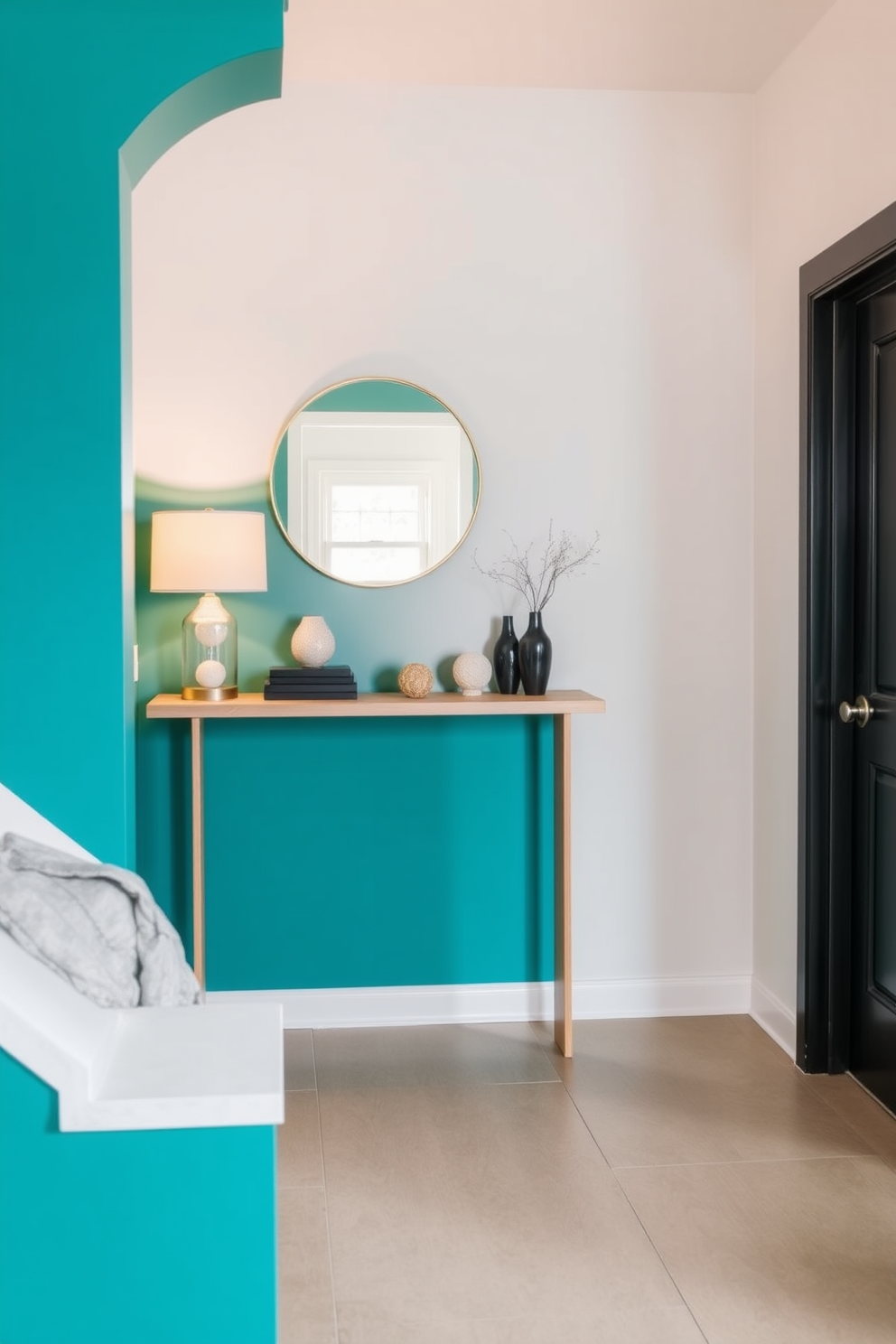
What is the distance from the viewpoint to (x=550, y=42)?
320 centimetres

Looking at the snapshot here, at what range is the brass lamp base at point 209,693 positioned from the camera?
3275mm

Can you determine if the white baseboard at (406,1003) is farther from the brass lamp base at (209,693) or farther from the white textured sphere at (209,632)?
the white textured sphere at (209,632)

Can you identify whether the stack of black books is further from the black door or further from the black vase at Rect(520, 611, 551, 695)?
the black door

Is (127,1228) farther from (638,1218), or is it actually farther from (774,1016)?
(774,1016)

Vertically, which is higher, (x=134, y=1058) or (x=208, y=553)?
(x=208, y=553)

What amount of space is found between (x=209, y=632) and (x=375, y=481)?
2.09ft

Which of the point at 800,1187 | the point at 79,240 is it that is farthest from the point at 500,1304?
the point at 79,240

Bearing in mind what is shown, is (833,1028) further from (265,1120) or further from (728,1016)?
(265,1120)

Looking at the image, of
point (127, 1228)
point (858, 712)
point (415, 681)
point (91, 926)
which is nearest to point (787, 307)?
point (858, 712)

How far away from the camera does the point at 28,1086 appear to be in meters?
1.52

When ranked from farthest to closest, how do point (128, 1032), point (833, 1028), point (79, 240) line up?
point (833, 1028), point (79, 240), point (128, 1032)

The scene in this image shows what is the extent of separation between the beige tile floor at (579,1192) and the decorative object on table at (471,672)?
0.99 m

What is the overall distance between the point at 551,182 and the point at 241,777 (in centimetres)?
193

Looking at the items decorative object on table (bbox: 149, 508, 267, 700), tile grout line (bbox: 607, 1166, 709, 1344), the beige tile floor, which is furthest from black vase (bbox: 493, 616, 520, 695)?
tile grout line (bbox: 607, 1166, 709, 1344)
